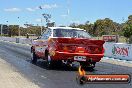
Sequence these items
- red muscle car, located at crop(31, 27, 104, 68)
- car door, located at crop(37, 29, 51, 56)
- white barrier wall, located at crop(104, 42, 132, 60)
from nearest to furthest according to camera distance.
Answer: red muscle car, located at crop(31, 27, 104, 68) → car door, located at crop(37, 29, 51, 56) → white barrier wall, located at crop(104, 42, 132, 60)

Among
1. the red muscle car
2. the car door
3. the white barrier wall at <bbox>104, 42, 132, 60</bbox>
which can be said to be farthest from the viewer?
the white barrier wall at <bbox>104, 42, 132, 60</bbox>

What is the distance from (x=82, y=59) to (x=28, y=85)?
4500mm

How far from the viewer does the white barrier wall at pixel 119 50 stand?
24766 mm

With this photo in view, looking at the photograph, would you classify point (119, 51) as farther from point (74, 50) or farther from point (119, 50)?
point (74, 50)

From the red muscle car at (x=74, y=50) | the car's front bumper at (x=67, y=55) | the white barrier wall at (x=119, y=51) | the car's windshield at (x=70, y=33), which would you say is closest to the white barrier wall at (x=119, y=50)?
the white barrier wall at (x=119, y=51)

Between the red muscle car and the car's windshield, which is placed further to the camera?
the car's windshield

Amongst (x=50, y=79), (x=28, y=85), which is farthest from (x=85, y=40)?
(x=28, y=85)

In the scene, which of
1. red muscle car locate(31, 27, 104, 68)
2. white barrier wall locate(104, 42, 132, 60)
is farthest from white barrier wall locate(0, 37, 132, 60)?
red muscle car locate(31, 27, 104, 68)

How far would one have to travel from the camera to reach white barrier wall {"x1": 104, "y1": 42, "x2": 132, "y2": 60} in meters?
24.8

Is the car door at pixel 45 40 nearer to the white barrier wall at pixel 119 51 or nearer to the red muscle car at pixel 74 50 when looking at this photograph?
the red muscle car at pixel 74 50

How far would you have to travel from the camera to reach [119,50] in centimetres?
2612

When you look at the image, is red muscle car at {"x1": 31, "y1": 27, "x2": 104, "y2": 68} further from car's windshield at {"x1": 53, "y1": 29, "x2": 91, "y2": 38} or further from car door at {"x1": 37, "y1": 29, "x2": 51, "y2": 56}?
car's windshield at {"x1": 53, "y1": 29, "x2": 91, "y2": 38}

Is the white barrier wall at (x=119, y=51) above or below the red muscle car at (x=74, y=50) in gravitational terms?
below

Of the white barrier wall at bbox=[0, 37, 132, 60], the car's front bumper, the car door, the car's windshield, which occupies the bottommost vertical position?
the white barrier wall at bbox=[0, 37, 132, 60]
